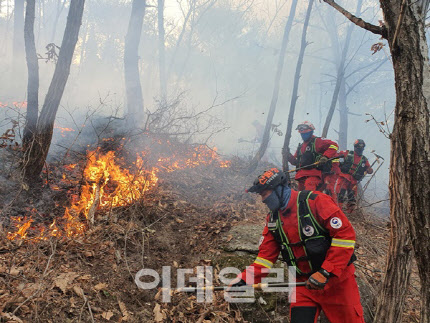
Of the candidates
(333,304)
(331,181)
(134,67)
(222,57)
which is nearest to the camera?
(333,304)

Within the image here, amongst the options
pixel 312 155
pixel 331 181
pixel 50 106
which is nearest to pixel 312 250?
pixel 312 155

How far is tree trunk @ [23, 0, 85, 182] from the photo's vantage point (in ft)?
21.7

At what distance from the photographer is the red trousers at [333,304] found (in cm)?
296

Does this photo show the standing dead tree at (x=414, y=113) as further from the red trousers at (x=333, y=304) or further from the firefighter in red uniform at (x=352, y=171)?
the firefighter in red uniform at (x=352, y=171)

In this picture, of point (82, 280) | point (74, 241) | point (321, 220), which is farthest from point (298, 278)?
point (74, 241)

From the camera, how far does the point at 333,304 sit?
9.89 feet

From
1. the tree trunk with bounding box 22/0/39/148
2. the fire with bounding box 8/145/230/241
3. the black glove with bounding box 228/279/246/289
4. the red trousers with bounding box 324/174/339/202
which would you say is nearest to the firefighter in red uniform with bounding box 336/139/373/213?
the red trousers with bounding box 324/174/339/202

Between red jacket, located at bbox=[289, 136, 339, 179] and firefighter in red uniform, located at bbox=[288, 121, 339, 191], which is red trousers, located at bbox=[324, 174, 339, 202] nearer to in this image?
firefighter in red uniform, located at bbox=[288, 121, 339, 191]

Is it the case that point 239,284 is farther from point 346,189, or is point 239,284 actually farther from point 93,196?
point 346,189

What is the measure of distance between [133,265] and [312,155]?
5048mm

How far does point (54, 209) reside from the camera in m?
6.26

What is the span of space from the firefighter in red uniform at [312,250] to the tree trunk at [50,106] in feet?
18.5

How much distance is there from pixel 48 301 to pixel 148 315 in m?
1.23

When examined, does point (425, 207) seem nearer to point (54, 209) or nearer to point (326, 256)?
point (326, 256)
